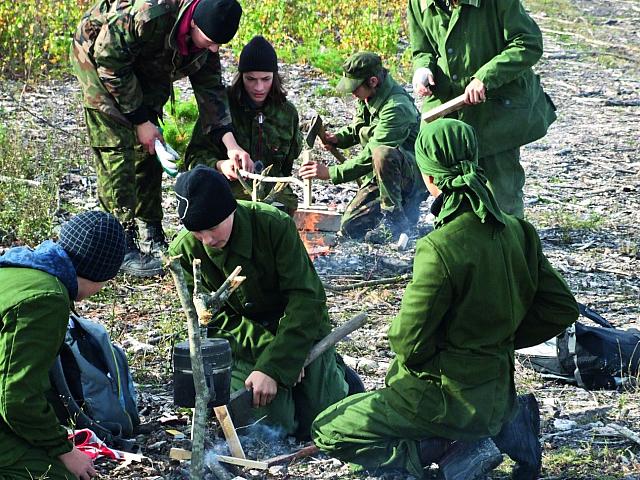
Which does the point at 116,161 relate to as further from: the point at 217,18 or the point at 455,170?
the point at 455,170

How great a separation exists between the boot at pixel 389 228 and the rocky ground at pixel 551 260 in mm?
145

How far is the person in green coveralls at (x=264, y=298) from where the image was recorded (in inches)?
182

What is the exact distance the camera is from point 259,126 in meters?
7.34

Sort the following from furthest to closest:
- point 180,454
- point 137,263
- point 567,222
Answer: point 567,222 < point 137,263 < point 180,454

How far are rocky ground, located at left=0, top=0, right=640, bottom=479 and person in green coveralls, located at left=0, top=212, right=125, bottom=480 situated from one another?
64cm

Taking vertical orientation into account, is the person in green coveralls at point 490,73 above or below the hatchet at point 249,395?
above

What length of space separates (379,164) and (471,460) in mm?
4029

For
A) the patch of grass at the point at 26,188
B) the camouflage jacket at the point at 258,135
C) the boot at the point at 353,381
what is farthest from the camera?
the patch of grass at the point at 26,188

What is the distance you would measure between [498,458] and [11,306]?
6.71 ft

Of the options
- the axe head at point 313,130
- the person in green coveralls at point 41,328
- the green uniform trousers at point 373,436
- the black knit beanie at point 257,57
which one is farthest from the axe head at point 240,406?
the axe head at point 313,130

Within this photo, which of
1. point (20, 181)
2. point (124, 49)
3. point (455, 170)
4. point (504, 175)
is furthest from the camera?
point (20, 181)

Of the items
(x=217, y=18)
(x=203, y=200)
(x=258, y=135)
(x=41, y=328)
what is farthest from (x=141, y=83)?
(x=41, y=328)

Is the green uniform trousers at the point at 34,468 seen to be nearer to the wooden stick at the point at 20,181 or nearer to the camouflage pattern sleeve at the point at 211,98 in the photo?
the camouflage pattern sleeve at the point at 211,98

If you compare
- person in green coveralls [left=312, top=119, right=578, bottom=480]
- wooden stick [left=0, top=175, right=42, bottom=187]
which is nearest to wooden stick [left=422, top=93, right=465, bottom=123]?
person in green coveralls [left=312, top=119, right=578, bottom=480]
